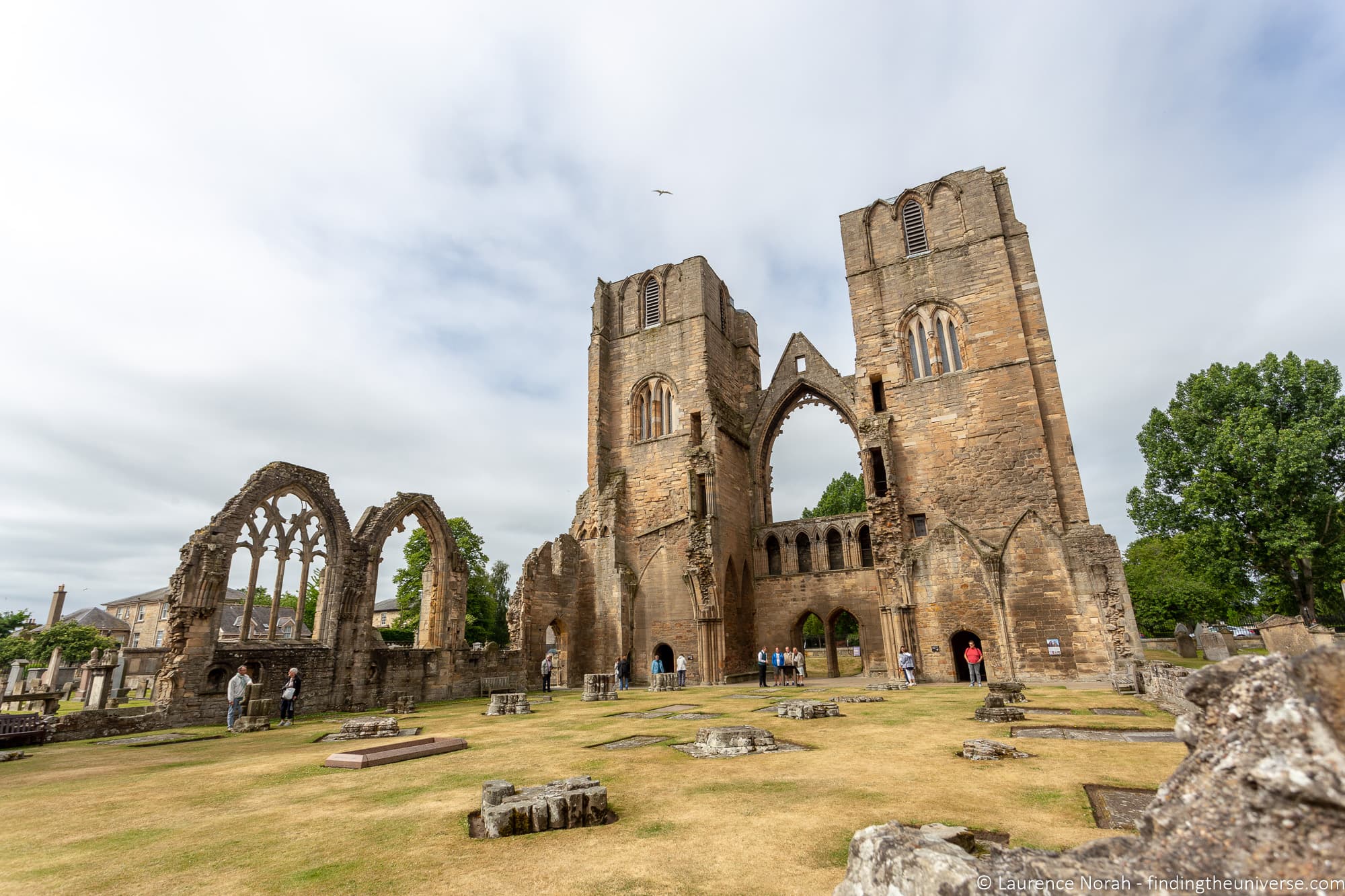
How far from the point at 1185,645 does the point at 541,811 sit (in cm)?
3031

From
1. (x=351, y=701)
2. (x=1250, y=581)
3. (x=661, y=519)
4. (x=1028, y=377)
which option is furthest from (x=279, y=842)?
(x=1250, y=581)

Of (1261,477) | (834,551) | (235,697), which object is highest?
(1261,477)

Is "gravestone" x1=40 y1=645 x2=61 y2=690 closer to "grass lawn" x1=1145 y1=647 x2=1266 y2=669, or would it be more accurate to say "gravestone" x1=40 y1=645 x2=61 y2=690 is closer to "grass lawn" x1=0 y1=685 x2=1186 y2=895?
"grass lawn" x1=0 y1=685 x2=1186 y2=895

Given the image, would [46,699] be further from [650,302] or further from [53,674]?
[650,302]

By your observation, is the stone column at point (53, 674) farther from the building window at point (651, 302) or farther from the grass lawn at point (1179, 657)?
the grass lawn at point (1179, 657)

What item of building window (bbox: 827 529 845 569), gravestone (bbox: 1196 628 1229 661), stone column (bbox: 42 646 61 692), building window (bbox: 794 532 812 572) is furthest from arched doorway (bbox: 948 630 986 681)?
stone column (bbox: 42 646 61 692)

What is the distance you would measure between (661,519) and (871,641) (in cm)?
914

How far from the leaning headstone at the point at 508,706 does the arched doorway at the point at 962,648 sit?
12856mm

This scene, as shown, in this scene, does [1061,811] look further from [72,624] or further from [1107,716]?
[72,624]

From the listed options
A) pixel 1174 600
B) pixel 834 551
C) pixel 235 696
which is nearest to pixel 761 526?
pixel 834 551

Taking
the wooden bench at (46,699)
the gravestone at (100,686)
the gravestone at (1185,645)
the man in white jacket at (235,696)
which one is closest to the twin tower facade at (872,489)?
the man in white jacket at (235,696)

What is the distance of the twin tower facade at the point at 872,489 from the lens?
1917 centimetres

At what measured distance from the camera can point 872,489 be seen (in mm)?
22516

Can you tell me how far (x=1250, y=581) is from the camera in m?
24.0
